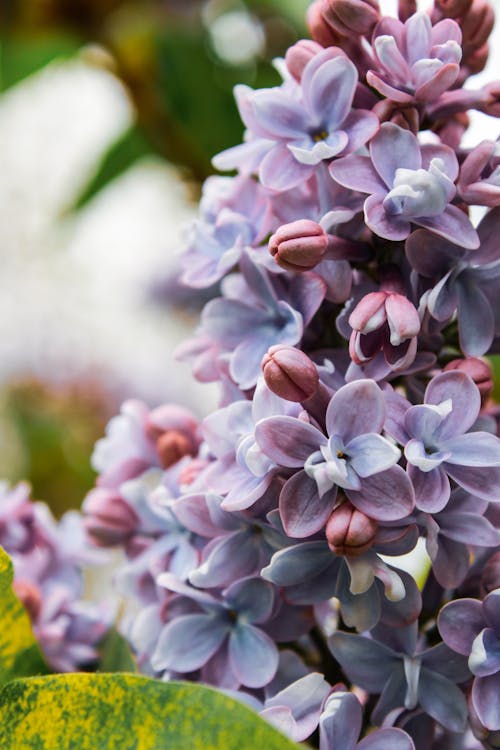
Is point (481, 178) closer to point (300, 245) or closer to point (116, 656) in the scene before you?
point (300, 245)

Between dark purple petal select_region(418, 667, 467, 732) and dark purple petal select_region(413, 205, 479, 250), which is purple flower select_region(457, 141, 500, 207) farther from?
dark purple petal select_region(418, 667, 467, 732)

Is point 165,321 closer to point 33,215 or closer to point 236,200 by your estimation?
point 33,215

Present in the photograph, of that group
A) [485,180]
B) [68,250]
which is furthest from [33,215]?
[485,180]

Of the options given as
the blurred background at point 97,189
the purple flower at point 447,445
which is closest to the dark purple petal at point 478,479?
the purple flower at point 447,445

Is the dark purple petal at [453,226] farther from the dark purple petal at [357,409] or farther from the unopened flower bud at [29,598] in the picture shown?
the unopened flower bud at [29,598]

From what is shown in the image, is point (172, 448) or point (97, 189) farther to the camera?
point (97, 189)

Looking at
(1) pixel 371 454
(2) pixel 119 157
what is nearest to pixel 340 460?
(1) pixel 371 454
